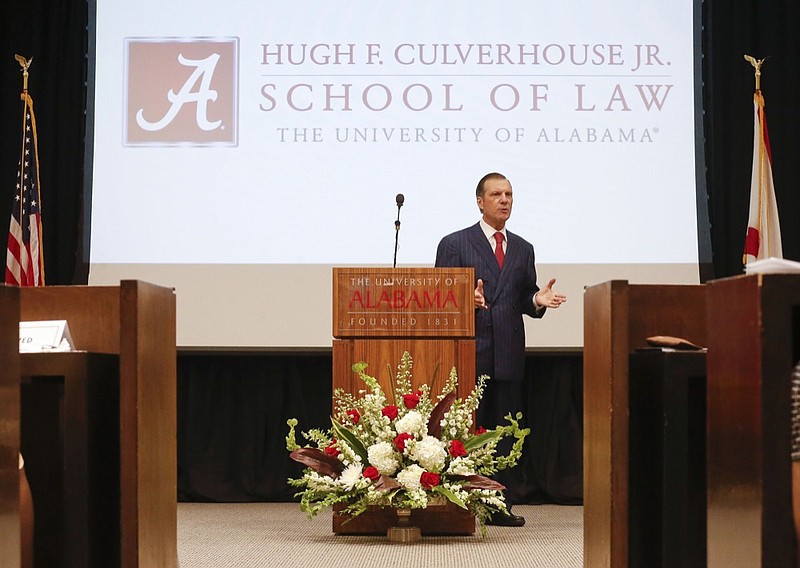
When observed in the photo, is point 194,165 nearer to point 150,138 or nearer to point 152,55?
point 150,138

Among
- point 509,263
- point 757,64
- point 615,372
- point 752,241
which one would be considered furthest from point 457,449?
point 757,64

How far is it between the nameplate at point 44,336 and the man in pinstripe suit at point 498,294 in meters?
2.77

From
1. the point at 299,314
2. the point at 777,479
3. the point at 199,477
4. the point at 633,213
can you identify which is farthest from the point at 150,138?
the point at 777,479

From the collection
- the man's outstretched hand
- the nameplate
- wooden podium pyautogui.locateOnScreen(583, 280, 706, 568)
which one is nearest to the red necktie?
the man's outstretched hand

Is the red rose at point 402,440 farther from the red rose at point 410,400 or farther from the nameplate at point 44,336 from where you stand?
the nameplate at point 44,336

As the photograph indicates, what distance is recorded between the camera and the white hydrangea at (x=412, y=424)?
4270mm

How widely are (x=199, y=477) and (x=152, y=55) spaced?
2.44 metres

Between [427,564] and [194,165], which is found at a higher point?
[194,165]

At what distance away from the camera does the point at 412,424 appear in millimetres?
4266

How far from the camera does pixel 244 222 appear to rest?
5773mm

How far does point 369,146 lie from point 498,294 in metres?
1.22

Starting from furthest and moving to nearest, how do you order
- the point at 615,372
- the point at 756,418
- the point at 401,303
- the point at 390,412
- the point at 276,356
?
the point at 276,356
the point at 401,303
the point at 390,412
the point at 615,372
the point at 756,418

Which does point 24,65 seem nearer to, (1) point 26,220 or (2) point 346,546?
(1) point 26,220

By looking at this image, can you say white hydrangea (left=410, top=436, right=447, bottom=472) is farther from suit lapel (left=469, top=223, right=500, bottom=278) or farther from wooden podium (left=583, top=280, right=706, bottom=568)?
wooden podium (left=583, top=280, right=706, bottom=568)
